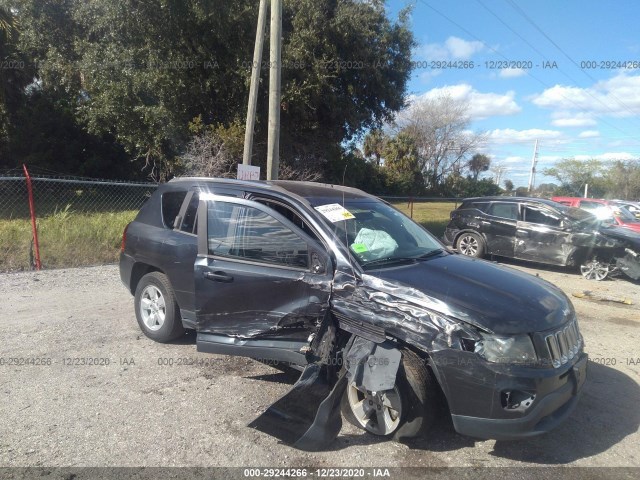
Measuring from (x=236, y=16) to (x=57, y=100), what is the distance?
1482 cm

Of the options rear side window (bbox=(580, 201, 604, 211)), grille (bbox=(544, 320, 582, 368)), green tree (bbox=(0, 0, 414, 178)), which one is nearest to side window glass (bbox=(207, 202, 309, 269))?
Result: grille (bbox=(544, 320, 582, 368))

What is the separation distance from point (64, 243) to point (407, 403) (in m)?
8.25

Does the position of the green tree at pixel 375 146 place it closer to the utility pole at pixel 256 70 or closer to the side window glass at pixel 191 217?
the utility pole at pixel 256 70

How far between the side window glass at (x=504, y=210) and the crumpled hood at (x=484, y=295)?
301 inches

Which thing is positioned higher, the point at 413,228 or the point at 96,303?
the point at 413,228

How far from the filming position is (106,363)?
4.80 m

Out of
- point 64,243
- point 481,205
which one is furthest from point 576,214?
point 64,243

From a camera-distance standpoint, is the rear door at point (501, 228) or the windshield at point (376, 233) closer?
the windshield at point (376, 233)

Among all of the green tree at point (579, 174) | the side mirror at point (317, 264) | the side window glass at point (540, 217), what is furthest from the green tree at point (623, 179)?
the side mirror at point (317, 264)

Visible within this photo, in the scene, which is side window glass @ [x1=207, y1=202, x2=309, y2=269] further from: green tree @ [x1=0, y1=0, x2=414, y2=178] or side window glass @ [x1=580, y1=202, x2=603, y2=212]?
side window glass @ [x1=580, y1=202, x2=603, y2=212]

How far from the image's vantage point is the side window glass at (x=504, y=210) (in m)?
11.3

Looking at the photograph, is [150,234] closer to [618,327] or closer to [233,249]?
[233,249]

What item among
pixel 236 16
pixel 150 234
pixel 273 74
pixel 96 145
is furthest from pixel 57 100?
pixel 150 234

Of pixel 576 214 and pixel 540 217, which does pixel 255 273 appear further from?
pixel 576 214
